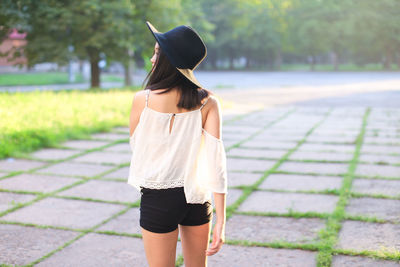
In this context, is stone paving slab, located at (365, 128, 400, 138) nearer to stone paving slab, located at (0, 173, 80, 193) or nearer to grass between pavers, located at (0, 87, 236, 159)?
grass between pavers, located at (0, 87, 236, 159)

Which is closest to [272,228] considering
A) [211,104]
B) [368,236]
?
[368,236]

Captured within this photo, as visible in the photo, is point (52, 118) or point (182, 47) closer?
point (182, 47)

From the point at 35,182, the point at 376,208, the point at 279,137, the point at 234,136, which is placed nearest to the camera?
the point at 376,208

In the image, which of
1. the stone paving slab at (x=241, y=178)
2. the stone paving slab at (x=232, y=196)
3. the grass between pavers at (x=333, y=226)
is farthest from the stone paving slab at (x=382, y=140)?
the stone paving slab at (x=232, y=196)

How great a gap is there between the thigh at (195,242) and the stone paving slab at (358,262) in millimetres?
1394

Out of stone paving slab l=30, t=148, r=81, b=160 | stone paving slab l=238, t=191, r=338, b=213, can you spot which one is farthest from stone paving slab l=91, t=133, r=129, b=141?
stone paving slab l=238, t=191, r=338, b=213

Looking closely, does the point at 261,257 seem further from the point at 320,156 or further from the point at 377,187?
the point at 320,156

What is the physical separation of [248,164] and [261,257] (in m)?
3.09

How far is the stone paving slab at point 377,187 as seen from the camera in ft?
16.7

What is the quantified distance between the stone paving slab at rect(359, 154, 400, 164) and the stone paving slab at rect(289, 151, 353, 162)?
187 mm

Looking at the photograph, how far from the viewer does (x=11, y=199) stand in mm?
4875

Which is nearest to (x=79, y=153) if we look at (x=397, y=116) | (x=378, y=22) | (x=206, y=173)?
(x=206, y=173)

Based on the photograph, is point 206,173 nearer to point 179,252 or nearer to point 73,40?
point 179,252

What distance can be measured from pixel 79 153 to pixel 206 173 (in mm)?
5276
